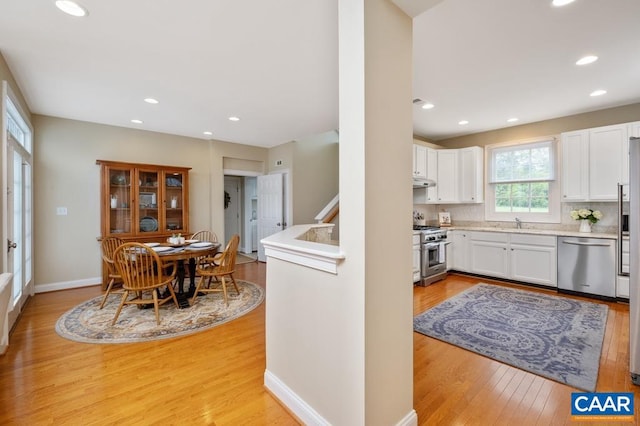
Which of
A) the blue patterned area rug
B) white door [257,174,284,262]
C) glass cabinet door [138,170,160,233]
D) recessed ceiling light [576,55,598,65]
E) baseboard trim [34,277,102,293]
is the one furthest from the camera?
white door [257,174,284,262]

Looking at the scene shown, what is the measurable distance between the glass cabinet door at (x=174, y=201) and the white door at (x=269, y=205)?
5.55 ft

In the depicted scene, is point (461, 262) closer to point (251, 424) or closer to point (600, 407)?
point (600, 407)

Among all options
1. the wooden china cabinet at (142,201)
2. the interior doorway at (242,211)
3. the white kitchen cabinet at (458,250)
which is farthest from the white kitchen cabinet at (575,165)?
the interior doorway at (242,211)

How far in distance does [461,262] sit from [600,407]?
3.33 m

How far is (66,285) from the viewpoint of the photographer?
4.27 metres

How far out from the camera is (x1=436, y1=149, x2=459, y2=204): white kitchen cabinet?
523 cm

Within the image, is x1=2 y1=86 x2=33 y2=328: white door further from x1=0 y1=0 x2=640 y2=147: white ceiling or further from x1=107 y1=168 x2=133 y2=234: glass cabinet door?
x1=107 y1=168 x2=133 y2=234: glass cabinet door

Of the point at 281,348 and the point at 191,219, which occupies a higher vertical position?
A: the point at 191,219

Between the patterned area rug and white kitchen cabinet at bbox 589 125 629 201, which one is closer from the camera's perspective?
the patterned area rug

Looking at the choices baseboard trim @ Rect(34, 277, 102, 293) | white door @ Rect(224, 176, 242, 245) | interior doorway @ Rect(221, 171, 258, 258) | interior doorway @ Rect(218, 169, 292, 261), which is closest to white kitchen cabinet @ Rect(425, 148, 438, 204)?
interior doorway @ Rect(218, 169, 292, 261)

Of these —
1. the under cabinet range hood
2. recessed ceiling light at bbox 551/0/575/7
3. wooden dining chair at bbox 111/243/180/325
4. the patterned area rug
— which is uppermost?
recessed ceiling light at bbox 551/0/575/7

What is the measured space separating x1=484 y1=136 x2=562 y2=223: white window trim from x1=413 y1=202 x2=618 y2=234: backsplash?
2.6 inches

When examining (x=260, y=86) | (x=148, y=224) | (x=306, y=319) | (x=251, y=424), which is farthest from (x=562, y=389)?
(x=148, y=224)

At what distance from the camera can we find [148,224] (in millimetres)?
4758
